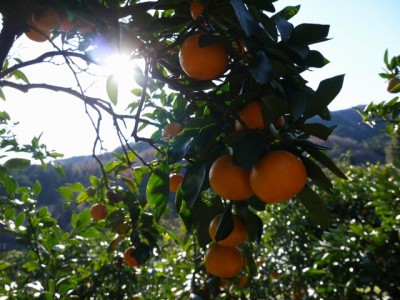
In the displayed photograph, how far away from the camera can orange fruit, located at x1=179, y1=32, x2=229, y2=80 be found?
66 cm

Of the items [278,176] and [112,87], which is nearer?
[278,176]

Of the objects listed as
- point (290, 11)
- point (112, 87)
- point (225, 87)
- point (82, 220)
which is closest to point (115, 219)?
point (82, 220)

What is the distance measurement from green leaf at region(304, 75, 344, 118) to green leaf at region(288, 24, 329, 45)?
10cm

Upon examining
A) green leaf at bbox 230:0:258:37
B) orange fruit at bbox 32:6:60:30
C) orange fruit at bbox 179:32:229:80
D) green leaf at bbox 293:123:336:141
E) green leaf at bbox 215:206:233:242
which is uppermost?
orange fruit at bbox 32:6:60:30

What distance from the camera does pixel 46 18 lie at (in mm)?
957

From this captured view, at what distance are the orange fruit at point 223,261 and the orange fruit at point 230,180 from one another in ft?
0.91

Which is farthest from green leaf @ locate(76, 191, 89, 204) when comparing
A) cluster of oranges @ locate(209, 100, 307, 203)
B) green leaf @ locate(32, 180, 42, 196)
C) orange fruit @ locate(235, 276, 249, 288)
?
cluster of oranges @ locate(209, 100, 307, 203)

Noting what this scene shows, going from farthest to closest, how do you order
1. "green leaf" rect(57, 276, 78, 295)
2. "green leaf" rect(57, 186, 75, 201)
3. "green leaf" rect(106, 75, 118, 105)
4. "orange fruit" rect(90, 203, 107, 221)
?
"green leaf" rect(57, 186, 75, 201)
"orange fruit" rect(90, 203, 107, 221)
"green leaf" rect(57, 276, 78, 295)
"green leaf" rect(106, 75, 118, 105)

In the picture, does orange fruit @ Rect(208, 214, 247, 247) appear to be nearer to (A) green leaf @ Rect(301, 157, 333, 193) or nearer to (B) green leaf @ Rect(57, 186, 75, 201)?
(A) green leaf @ Rect(301, 157, 333, 193)

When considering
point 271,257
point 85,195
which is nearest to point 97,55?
point 85,195

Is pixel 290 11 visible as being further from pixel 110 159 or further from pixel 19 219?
pixel 110 159

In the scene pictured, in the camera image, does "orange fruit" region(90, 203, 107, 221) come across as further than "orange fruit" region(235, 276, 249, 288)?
No

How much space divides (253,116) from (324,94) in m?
0.13

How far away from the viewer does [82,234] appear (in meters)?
1.53
